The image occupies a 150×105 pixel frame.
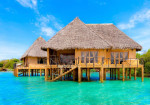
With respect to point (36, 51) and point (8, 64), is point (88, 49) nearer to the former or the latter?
point (36, 51)

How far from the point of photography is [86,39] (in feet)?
45.6

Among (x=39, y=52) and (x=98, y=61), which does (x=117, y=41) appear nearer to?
(x=98, y=61)

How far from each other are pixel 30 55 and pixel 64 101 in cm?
1565

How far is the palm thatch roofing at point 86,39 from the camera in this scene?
13359mm

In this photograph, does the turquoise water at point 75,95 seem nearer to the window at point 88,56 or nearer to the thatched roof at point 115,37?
the window at point 88,56

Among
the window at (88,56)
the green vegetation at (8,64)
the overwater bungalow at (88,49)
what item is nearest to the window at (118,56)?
the overwater bungalow at (88,49)

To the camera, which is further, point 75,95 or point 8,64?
point 8,64

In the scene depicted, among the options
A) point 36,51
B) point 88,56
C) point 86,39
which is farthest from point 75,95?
point 36,51

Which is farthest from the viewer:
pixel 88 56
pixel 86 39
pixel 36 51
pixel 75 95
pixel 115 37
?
pixel 36 51

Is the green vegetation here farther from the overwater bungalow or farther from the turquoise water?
the turquoise water

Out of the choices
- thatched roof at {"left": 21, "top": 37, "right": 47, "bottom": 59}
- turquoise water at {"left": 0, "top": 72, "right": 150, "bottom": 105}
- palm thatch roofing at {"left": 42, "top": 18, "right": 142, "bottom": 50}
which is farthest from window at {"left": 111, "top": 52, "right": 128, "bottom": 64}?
thatched roof at {"left": 21, "top": 37, "right": 47, "bottom": 59}

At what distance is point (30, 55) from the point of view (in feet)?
69.7

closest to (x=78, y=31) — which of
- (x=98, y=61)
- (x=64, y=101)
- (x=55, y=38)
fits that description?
(x=55, y=38)

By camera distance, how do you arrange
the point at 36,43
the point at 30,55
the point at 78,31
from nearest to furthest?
the point at 78,31 < the point at 30,55 < the point at 36,43
